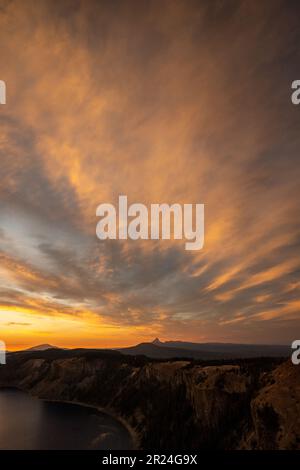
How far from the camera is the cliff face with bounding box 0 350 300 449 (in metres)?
45.9

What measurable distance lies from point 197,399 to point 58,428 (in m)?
42.2

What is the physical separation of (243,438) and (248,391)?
13046 millimetres

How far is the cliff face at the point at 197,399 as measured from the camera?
45.9 meters

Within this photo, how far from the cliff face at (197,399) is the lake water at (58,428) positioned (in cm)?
655

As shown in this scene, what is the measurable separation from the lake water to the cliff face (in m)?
6.55

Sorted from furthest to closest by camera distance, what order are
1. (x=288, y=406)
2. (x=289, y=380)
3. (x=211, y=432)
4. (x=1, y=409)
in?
(x=1, y=409), (x=211, y=432), (x=289, y=380), (x=288, y=406)

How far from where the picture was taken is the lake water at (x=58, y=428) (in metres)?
69.0

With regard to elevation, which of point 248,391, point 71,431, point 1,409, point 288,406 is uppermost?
point 288,406

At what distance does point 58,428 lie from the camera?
8362 centimetres

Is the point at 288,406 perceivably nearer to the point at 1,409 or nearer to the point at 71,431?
the point at 71,431

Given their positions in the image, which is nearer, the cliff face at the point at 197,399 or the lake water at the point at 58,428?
the cliff face at the point at 197,399

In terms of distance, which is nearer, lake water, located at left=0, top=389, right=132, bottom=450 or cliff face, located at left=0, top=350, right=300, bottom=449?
cliff face, located at left=0, top=350, right=300, bottom=449

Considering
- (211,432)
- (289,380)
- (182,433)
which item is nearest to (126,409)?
(182,433)

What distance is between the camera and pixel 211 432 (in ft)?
214
